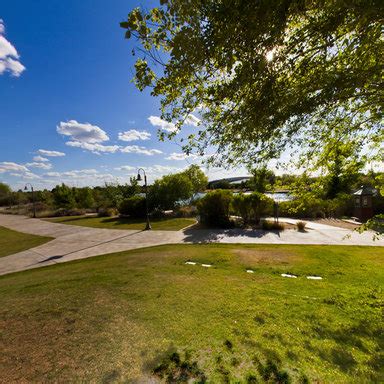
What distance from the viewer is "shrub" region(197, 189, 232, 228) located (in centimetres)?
1734

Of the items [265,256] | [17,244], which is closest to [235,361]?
[265,256]

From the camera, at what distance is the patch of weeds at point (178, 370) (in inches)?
113

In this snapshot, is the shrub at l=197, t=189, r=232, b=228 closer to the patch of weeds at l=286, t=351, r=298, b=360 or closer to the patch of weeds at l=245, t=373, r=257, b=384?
the patch of weeds at l=286, t=351, r=298, b=360

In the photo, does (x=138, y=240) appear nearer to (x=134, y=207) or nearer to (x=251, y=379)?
(x=134, y=207)

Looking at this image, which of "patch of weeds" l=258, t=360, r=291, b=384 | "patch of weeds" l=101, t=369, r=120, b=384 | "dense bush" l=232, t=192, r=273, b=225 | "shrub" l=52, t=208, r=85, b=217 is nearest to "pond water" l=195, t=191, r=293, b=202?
"dense bush" l=232, t=192, r=273, b=225

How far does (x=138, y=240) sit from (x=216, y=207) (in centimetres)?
639

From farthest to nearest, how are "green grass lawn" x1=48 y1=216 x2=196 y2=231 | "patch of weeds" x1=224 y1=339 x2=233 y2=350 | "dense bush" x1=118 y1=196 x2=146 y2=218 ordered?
"dense bush" x1=118 y1=196 x2=146 y2=218 → "green grass lawn" x1=48 y1=216 x2=196 y2=231 → "patch of weeds" x1=224 y1=339 x2=233 y2=350

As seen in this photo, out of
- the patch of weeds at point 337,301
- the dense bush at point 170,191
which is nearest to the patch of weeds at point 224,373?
the patch of weeds at point 337,301

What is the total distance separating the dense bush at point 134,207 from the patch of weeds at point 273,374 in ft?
71.0

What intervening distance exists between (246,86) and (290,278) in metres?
5.38

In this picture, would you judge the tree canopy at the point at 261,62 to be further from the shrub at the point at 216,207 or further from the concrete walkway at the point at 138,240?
the shrub at the point at 216,207

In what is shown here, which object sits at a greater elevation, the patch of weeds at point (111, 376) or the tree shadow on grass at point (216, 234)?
the patch of weeds at point (111, 376)

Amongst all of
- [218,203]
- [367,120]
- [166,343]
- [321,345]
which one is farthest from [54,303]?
[218,203]

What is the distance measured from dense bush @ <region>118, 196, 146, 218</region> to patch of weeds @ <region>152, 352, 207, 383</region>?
21.3 m
